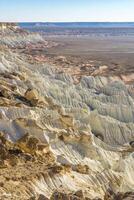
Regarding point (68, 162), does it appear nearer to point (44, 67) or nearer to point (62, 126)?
point (62, 126)

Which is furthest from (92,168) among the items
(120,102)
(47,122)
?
(120,102)

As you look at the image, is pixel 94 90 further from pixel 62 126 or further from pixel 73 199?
pixel 73 199

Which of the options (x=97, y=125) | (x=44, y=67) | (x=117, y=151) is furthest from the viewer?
(x=44, y=67)

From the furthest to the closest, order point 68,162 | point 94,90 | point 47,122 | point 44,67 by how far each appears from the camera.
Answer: point 44,67 → point 94,90 → point 47,122 → point 68,162

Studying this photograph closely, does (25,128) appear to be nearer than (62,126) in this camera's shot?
Yes

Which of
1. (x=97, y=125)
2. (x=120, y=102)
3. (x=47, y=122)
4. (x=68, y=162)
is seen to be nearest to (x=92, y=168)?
(x=68, y=162)

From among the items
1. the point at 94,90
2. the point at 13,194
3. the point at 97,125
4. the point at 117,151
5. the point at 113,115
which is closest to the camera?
the point at 13,194

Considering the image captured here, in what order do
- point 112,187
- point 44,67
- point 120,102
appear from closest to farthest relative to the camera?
point 112,187, point 120,102, point 44,67

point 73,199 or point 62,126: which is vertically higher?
point 73,199

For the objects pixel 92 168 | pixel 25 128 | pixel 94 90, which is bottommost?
pixel 94 90
